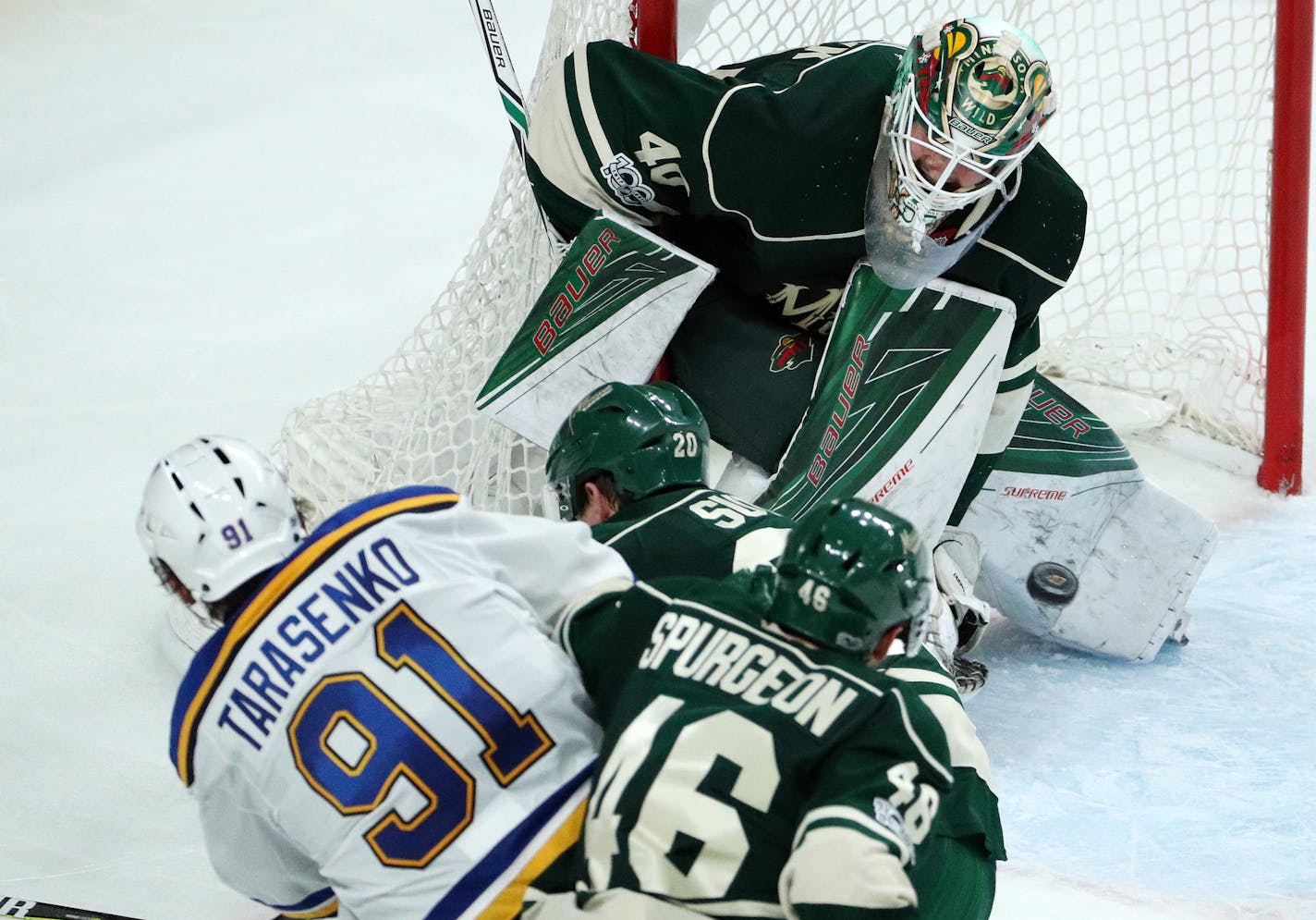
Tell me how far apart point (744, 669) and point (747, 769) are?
0.33 feet

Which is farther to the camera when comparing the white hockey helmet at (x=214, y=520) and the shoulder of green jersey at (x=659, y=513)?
the shoulder of green jersey at (x=659, y=513)

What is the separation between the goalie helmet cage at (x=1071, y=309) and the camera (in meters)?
2.99

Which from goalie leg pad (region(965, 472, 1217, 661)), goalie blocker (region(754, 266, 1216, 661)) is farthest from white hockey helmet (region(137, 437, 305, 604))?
goalie leg pad (region(965, 472, 1217, 661))

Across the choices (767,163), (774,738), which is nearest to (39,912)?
(774,738)

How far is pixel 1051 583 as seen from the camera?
9.70 ft

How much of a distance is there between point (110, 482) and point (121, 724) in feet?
3.02

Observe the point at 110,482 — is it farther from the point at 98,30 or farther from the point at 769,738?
the point at 98,30

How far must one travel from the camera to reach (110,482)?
Answer: 3473 mm

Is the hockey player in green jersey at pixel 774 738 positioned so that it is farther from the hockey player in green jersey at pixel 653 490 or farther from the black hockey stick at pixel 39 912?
the black hockey stick at pixel 39 912

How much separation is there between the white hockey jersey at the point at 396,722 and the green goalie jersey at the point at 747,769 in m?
0.09

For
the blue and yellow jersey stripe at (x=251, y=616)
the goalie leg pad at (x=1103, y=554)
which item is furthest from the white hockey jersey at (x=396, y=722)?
the goalie leg pad at (x=1103, y=554)

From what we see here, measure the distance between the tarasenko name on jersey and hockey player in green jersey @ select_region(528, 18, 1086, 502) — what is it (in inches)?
42.5

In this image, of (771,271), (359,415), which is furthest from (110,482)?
(771,271)

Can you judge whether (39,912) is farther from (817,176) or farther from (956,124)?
(956,124)
